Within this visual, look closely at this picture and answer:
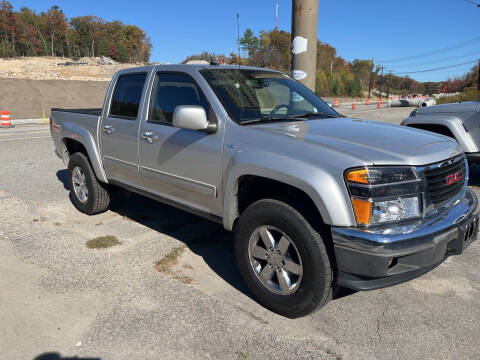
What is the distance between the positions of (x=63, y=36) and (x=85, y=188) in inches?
4785

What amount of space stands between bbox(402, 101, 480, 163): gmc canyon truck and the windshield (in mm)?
2608

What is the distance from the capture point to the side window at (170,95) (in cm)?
369

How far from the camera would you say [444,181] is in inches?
112

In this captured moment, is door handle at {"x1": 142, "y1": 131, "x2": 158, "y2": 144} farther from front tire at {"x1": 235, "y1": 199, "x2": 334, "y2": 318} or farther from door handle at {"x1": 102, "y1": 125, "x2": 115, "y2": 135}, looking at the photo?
front tire at {"x1": 235, "y1": 199, "x2": 334, "y2": 318}

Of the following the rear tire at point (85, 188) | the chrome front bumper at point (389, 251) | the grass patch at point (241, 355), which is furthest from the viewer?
the rear tire at point (85, 188)

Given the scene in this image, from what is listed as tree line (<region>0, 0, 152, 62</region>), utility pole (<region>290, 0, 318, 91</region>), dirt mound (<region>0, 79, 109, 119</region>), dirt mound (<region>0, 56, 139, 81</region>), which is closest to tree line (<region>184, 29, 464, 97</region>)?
utility pole (<region>290, 0, 318, 91</region>)

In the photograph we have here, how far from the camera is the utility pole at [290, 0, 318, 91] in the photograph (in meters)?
6.63

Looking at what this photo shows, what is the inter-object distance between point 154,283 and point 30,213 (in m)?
2.75

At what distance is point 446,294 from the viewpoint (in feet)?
10.8

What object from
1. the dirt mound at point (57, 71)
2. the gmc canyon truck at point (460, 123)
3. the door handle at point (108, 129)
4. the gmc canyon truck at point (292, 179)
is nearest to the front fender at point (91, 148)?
the door handle at point (108, 129)

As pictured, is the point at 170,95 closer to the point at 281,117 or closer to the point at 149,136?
the point at 149,136

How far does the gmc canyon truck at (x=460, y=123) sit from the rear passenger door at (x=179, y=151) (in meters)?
4.04

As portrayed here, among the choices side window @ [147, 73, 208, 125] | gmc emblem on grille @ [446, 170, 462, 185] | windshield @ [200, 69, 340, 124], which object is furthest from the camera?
side window @ [147, 73, 208, 125]

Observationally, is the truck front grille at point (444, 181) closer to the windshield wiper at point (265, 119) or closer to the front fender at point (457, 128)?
the windshield wiper at point (265, 119)
